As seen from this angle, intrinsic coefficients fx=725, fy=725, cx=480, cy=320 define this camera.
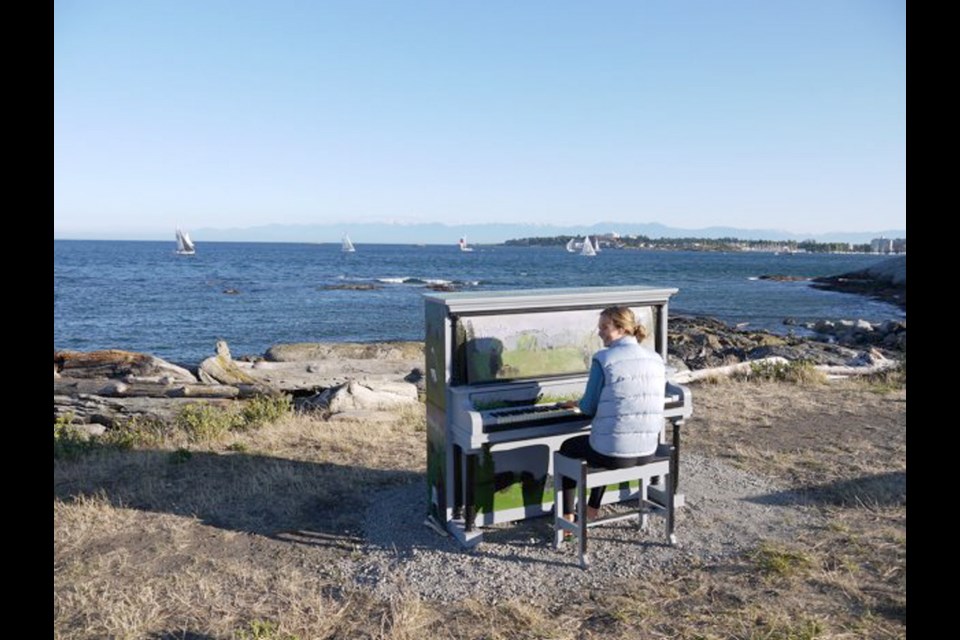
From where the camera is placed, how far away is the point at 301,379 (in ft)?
50.1

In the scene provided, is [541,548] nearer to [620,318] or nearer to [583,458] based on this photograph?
[583,458]

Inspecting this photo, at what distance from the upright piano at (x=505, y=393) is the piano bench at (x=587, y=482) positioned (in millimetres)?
399

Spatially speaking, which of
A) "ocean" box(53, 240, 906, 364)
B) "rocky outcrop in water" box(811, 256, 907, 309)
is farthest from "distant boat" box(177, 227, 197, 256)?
"rocky outcrop in water" box(811, 256, 907, 309)

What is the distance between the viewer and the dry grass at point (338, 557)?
15.6 feet

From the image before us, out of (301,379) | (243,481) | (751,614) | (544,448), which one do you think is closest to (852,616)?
(751,614)

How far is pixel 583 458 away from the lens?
5.70 metres

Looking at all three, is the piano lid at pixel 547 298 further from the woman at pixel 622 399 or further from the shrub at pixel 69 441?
the shrub at pixel 69 441

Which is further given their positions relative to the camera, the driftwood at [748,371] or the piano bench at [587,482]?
the driftwood at [748,371]

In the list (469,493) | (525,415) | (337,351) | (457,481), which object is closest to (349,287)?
(337,351)

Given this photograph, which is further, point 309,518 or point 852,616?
point 309,518

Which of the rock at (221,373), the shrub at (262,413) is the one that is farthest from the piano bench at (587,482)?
the rock at (221,373)
